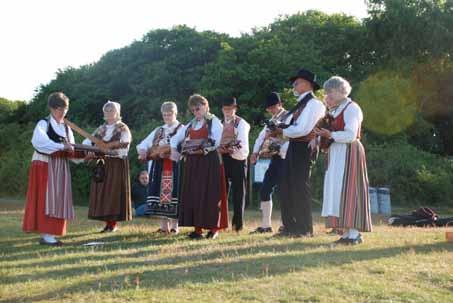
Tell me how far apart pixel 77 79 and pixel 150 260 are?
94.0 feet

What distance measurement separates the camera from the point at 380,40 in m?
29.0

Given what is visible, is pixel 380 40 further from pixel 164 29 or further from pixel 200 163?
pixel 200 163

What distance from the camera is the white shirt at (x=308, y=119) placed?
297 inches

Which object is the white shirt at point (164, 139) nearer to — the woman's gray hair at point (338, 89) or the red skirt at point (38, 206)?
the red skirt at point (38, 206)

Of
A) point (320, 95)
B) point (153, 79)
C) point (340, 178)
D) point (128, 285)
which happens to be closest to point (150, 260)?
point (128, 285)

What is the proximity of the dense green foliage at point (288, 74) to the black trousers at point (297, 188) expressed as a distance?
42.9 ft

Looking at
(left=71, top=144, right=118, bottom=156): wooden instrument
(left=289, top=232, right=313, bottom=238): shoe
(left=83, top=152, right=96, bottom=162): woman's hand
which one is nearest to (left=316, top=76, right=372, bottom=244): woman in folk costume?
(left=289, top=232, right=313, bottom=238): shoe

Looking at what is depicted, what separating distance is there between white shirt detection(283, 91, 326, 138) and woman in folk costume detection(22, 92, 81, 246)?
2.89 meters

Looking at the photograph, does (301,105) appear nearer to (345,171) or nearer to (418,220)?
(345,171)

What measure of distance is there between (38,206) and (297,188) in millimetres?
3359

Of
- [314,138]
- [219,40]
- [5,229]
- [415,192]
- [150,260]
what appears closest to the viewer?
[150,260]

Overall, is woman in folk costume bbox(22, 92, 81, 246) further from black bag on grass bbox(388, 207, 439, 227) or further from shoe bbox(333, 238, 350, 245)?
black bag on grass bbox(388, 207, 439, 227)

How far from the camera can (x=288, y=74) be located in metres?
27.3

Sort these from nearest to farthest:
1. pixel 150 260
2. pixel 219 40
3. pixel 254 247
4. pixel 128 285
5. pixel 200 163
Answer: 1. pixel 128 285
2. pixel 150 260
3. pixel 254 247
4. pixel 200 163
5. pixel 219 40
